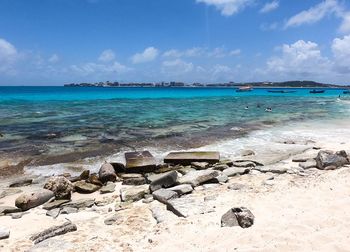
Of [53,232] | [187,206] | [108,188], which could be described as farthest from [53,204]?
[187,206]

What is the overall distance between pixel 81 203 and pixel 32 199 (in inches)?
39.8

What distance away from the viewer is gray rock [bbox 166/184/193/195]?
7.16m

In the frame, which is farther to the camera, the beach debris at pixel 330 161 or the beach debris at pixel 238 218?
the beach debris at pixel 330 161

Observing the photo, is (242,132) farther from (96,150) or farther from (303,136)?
(96,150)

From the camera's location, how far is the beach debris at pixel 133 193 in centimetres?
722

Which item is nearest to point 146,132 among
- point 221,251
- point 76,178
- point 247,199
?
point 76,178

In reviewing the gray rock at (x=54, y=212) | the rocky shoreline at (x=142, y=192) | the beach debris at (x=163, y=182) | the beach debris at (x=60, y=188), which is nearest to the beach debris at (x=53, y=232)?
the rocky shoreline at (x=142, y=192)

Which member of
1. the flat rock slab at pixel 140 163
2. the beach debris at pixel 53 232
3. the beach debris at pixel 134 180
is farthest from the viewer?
the flat rock slab at pixel 140 163

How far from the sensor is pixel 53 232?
17.8 ft

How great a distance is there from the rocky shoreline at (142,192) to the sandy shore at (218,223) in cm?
4

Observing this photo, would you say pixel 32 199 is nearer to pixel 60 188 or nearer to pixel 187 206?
pixel 60 188

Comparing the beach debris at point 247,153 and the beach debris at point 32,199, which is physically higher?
the beach debris at point 32,199

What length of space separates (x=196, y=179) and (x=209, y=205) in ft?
5.21

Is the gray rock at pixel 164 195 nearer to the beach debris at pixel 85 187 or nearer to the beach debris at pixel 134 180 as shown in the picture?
the beach debris at pixel 134 180
